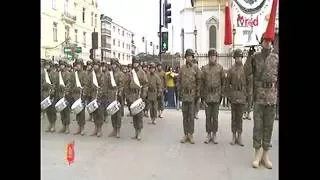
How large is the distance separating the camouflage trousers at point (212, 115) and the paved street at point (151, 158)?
268 mm

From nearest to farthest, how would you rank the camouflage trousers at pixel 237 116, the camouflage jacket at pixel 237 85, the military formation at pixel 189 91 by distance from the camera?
the military formation at pixel 189 91 < the camouflage jacket at pixel 237 85 < the camouflage trousers at pixel 237 116

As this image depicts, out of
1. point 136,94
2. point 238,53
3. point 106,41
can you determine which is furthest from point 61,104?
point 238,53

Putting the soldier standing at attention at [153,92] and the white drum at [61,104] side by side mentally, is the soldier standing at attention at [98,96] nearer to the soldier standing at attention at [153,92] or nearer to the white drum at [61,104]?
the white drum at [61,104]

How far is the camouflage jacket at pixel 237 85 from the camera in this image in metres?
6.60

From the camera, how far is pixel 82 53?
336 inches

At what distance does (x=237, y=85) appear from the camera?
21.8ft

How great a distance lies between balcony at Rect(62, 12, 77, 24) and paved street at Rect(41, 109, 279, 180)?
1825 millimetres

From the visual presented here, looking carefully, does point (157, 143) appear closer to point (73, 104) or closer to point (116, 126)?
point (116, 126)

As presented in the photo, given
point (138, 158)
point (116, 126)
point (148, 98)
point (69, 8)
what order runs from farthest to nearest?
point (148, 98), point (116, 126), point (69, 8), point (138, 158)

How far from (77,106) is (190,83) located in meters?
2.06

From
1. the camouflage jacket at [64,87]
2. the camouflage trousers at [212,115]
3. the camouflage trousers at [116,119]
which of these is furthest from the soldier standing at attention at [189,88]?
the camouflage jacket at [64,87]

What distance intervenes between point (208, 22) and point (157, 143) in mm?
9342

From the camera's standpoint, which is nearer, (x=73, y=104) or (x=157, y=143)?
(x=157, y=143)
